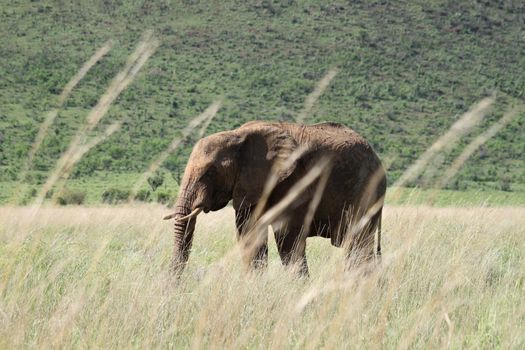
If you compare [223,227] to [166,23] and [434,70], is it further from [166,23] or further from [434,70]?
[166,23]

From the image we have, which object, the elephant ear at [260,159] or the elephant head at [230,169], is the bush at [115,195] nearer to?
the elephant head at [230,169]

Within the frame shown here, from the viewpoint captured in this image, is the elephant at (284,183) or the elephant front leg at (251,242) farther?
the elephant at (284,183)

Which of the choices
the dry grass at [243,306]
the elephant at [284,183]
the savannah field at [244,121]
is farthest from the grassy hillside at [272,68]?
the dry grass at [243,306]

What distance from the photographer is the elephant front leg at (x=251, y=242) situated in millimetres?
6855

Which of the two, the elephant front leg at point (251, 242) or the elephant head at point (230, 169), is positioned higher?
the elephant head at point (230, 169)

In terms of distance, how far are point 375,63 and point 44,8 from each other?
67.9 ft

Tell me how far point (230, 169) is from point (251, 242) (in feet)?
2.10

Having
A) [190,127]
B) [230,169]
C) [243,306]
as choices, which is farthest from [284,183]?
[190,127]

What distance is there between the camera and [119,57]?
51.5 meters

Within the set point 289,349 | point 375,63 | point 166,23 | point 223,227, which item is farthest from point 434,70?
point 289,349

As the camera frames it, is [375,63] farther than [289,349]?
Yes

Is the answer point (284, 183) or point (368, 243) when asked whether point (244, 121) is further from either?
point (284, 183)

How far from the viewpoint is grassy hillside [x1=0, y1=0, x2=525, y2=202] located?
4234 centimetres

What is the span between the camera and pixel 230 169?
23.9 ft
